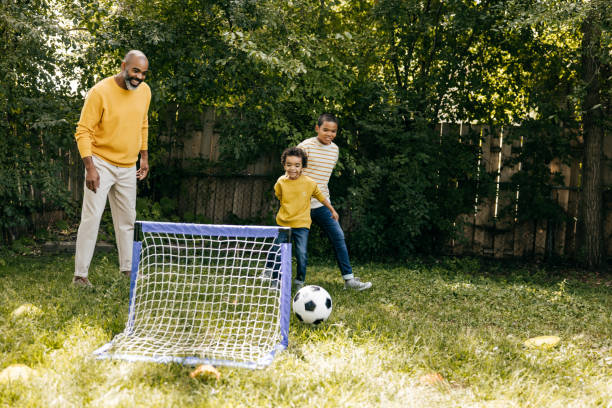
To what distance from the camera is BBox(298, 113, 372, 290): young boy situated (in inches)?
209

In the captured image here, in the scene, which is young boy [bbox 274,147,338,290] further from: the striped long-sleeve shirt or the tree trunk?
the tree trunk

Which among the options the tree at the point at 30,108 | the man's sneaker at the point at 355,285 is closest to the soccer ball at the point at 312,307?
the man's sneaker at the point at 355,285

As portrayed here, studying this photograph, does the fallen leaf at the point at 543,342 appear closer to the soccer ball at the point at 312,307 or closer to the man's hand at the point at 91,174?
the soccer ball at the point at 312,307

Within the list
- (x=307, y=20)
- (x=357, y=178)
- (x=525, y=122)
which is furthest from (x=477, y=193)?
(x=307, y=20)

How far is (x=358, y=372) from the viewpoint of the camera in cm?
285

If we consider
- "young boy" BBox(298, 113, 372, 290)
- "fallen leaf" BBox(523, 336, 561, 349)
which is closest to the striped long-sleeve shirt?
"young boy" BBox(298, 113, 372, 290)

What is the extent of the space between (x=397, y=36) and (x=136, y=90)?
457 centimetres

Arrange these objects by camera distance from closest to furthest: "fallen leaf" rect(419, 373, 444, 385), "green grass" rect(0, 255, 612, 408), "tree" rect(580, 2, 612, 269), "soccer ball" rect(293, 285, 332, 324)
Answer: "green grass" rect(0, 255, 612, 408)
"fallen leaf" rect(419, 373, 444, 385)
"soccer ball" rect(293, 285, 332, 324)
"tree" rect(580, 2, 612, 269)

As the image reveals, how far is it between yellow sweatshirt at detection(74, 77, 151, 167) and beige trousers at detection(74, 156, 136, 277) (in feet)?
0.34

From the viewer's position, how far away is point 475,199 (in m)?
8.12

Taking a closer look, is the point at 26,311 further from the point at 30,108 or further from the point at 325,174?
the point at 30,108

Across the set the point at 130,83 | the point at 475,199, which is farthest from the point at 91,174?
the point at 475,199

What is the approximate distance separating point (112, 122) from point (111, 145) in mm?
208

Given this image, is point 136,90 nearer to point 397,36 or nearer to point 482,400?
point 482,400
